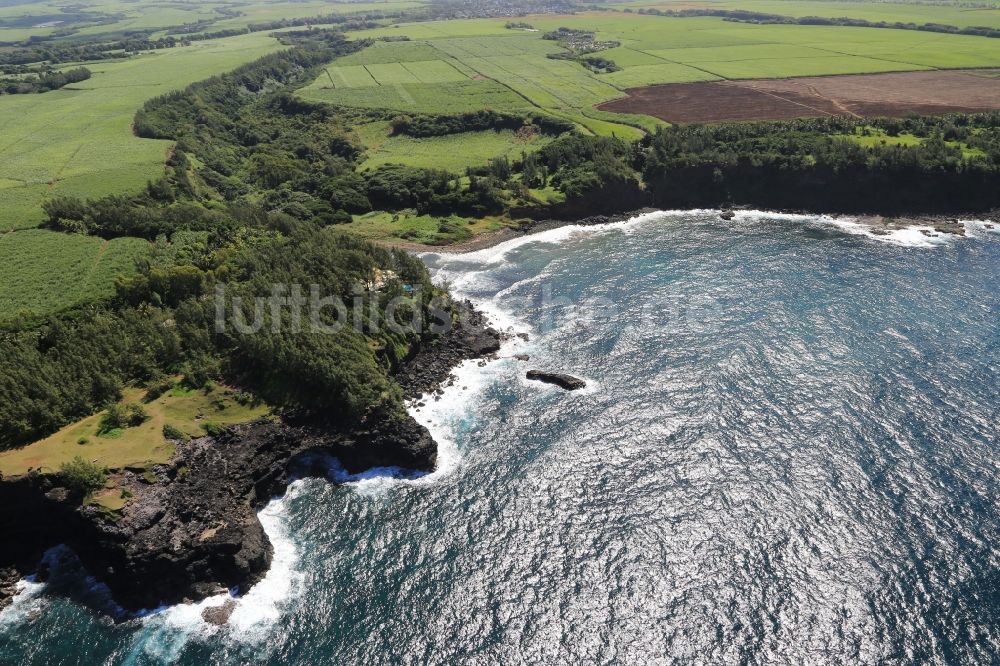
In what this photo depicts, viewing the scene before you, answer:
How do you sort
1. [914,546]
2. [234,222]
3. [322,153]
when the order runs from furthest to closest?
[322,153], [234,222], [914,546]

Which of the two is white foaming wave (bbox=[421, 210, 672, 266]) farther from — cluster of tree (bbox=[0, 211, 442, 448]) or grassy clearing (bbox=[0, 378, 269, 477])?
grassy clearing (bbox=[0, 378, 269, 477])

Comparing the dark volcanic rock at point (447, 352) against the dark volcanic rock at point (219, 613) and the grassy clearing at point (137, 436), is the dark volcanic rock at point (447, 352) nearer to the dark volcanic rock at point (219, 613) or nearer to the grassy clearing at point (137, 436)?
the grassy clearing at point (137, 436)

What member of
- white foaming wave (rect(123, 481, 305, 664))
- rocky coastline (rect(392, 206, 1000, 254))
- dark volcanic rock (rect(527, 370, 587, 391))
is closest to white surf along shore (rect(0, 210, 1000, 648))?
white foaming wave (rect(123, 481, 305, 664))

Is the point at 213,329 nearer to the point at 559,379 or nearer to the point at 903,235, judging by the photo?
the point at 559,379

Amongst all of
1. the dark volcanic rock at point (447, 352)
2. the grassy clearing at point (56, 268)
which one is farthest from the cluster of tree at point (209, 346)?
the grassy clearing at point (56, 268)

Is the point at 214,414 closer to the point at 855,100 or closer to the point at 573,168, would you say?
the point at 573,168

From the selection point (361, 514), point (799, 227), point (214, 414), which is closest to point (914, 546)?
point (361, 514)

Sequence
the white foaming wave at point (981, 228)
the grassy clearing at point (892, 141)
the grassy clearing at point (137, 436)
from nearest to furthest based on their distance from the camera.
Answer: the grassy clearing at point (137, 436) → the white foaming wave at point (981, 228) → the grassy clearing at point (892, 141)

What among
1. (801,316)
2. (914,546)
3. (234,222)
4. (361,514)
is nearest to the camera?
(914,546)
